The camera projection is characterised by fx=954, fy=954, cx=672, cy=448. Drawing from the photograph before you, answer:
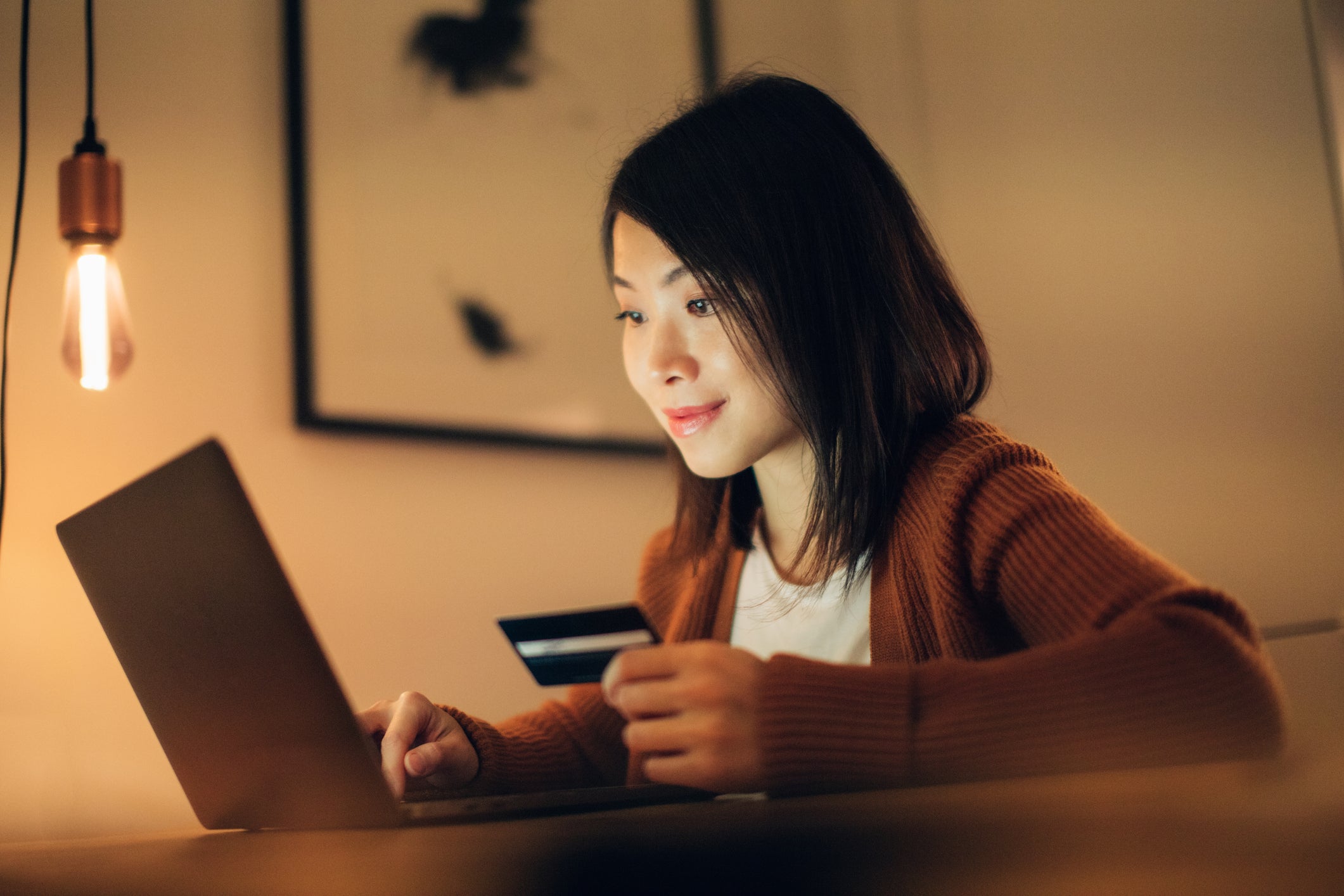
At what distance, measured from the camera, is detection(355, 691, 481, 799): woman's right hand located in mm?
821

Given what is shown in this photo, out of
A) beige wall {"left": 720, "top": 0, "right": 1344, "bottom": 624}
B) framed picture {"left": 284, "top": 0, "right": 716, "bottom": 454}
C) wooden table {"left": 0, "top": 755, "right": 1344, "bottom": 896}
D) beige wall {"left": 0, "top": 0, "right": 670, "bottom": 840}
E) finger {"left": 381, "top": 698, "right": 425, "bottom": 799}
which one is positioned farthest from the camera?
beige wall {"left": 720, "top": 0, "right": 1344, "bottom": 624}

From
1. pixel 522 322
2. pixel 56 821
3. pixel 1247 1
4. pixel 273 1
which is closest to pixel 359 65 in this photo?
pixel 273 1

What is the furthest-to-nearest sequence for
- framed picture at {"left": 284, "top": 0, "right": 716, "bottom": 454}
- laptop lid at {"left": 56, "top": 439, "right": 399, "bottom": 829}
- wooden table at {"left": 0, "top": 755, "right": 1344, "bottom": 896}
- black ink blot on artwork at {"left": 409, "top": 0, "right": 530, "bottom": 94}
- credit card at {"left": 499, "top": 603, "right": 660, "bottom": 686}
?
black ink blot on artwork at {"left": 409, "top": 0, "right": 530, "bottom": 94}, framed picture at {"left": 284, "top": 0, "right": 716, "bottom": 454}, credit card at {"left": 499, "top": 603, "right": 660, "bottom": 686}, laptop lid at {"left": 56, "top": 439, "right": 399, "bottom": 829}, wooden table at {"left": 0, "top": 755, "right": 1344, "bottom": 896}

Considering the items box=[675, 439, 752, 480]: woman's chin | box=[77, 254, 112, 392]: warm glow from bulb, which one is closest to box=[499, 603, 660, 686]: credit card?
box=[675, 439, 752, 480]: woman's chin

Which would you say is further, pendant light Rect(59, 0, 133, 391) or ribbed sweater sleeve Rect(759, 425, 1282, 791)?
pendant light Rect(59, 0, 133, 391)

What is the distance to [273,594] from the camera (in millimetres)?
500

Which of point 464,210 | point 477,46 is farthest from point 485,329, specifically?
point 477,46

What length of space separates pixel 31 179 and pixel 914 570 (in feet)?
3.66

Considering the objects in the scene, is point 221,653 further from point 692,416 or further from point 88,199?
point 88,199

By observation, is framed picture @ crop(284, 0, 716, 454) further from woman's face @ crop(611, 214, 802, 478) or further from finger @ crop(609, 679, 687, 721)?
finger @ crop(609, 679, 687, 721)

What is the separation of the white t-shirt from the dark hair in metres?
0.06

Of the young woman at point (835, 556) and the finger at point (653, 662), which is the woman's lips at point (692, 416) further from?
the finger at point (653, 662)

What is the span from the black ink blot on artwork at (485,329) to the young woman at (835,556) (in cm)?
42

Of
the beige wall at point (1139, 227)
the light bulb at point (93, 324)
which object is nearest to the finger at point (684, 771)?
the light bulb at point (93, 324)
